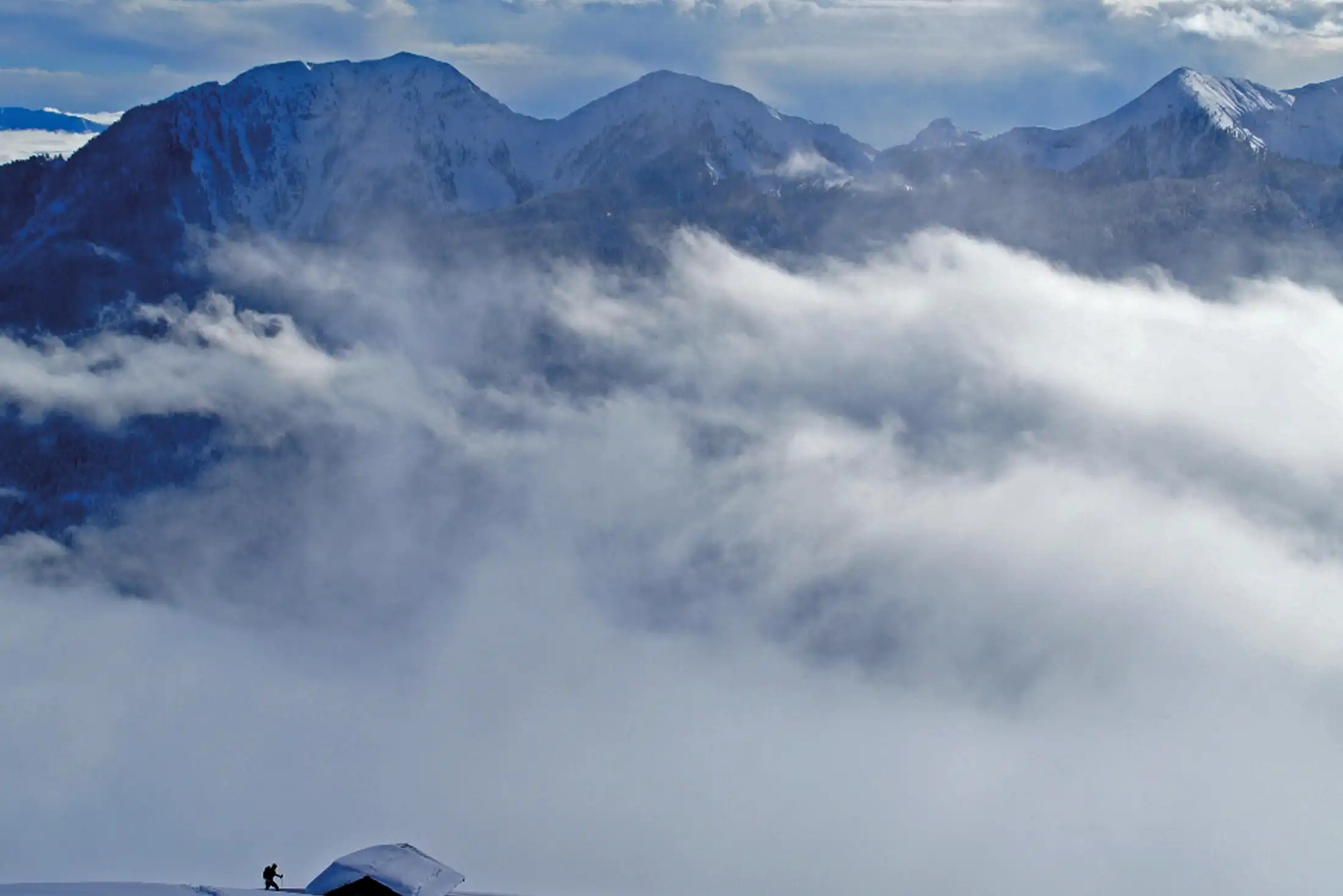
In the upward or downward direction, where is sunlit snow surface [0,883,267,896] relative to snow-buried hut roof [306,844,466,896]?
downward

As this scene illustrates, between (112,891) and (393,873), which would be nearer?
(112,891)

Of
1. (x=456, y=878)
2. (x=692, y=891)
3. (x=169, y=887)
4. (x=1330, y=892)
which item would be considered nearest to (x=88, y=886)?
(x=169, y=887)

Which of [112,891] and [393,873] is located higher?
[393,873]

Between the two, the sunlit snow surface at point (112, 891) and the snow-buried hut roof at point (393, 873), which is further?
the snow-buried hut roof at point (393, 873)

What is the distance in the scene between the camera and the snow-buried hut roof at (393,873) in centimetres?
5291

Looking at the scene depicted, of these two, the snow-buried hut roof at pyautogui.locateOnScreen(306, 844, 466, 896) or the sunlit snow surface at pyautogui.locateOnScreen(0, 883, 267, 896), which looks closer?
the sunlit snow surface at pyautogui.locateOnScreen(0, 883, 267, 896)

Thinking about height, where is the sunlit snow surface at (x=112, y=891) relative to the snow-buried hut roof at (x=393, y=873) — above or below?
below

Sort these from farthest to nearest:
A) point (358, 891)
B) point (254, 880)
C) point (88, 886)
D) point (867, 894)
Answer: point (867, 894)
point (254, 880)
point (358, 891)
point (88, 886)

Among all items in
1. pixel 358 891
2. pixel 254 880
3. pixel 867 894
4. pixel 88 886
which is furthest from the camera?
pixel 867 894

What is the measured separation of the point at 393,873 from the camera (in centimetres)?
5353

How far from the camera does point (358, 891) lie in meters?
53.0

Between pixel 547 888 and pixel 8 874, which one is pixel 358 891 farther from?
pixel 8 874

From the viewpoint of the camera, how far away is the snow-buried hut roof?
5291 centimetres

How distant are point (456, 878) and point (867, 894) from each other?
15572 centimetres
